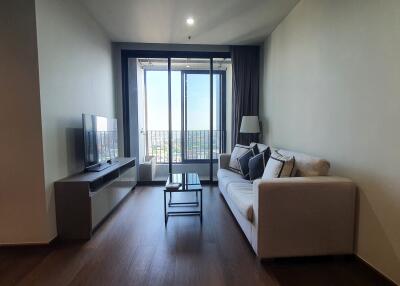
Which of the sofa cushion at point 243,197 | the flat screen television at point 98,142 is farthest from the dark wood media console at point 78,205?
the sofa cushion at point 243,197

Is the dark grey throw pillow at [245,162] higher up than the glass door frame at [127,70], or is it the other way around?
the glass door frame at [127,70]

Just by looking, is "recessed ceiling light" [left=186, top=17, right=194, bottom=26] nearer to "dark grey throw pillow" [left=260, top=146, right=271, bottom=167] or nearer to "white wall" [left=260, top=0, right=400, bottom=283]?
"white wall" [left=260, top=0, right=400, bottom=283]

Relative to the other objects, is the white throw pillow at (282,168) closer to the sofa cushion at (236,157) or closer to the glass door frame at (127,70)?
the sofa cushion at (236,157)

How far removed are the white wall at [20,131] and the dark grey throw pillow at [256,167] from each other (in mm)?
2508

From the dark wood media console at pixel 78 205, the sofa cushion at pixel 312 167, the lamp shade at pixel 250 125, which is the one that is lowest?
the dark wood media console at pixel 78 205

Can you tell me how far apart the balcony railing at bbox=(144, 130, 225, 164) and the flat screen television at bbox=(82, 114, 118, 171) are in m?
1.57

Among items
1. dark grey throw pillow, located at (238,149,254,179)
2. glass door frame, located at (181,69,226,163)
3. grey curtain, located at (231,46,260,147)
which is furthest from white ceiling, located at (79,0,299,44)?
dark grey throw pillow, located at (238,149,254,179)

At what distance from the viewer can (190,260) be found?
2203 millimetres

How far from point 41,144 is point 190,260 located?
5.97 ft

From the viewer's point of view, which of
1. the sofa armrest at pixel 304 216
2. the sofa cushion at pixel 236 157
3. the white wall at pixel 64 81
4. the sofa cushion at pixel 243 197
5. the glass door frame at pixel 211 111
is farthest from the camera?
the glass door frame at pixel 211 111

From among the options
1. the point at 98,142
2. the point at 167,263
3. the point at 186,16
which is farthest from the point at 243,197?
the point at 186,16

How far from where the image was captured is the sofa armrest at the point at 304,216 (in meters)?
2.07

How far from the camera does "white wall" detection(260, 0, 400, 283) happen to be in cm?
179

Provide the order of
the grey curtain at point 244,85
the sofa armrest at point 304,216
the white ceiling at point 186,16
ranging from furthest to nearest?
the grey curtain at point 244,85 → the white ceiling at point 186,16 → the sofa armrest at point 304,216
